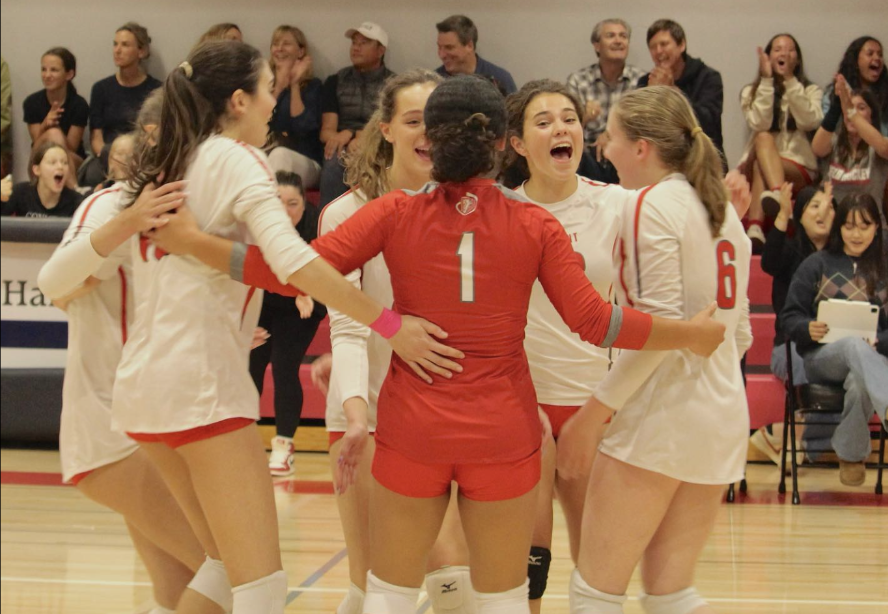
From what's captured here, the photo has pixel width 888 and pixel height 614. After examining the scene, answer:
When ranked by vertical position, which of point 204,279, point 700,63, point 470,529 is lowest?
point 470,529

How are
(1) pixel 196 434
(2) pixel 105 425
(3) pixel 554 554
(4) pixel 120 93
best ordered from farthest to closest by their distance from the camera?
(4) pixel 120 93 → (3) pixel 554 554 → (2) pixel 105 425 → (1) pixel 196 434

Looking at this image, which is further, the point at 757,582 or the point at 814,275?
the point at 814,275

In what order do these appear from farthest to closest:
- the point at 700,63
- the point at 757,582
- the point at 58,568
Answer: the point at 700,63, the point at 58,568, the point at 757,582

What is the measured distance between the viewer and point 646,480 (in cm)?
242

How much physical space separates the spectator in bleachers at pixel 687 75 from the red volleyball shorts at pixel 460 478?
17.4ft

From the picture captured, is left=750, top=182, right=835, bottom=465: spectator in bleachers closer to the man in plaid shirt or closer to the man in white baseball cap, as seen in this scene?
the man in plaid shirt

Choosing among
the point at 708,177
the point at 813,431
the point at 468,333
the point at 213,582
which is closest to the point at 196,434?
the point at 213,582

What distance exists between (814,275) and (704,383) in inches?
148

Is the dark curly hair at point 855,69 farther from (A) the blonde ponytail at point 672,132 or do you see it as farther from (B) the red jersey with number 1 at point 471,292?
(B) the red jersey with number 1 at point 471,292

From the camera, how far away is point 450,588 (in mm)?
2816

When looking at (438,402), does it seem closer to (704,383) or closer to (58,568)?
(704,383)

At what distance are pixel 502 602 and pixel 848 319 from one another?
13.4ft

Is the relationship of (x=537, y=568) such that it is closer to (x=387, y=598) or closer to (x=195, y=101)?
(x=387, y=598)

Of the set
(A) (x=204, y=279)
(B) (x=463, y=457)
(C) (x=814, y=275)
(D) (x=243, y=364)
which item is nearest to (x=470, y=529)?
(B) (x=463, y=457)
